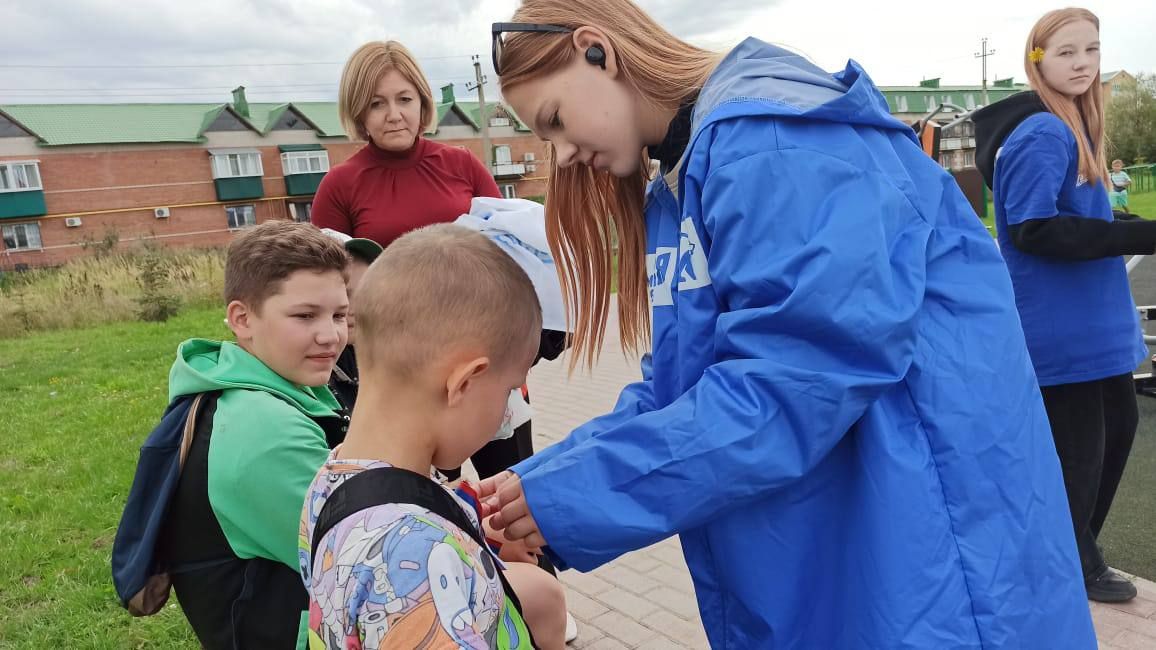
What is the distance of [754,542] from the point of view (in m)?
1.25

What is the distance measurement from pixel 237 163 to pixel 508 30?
4133 cm

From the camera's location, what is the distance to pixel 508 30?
1512 mm

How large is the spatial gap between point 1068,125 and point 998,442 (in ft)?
6.74

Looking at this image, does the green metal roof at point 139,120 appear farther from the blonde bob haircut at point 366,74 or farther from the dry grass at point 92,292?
the blonde bob haircut at point 366,74

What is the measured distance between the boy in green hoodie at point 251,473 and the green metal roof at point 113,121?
1564 inches

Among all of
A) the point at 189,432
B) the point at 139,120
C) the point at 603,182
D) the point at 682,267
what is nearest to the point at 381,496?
the point at 682,267

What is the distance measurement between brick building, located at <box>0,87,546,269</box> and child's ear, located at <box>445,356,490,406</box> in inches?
1327

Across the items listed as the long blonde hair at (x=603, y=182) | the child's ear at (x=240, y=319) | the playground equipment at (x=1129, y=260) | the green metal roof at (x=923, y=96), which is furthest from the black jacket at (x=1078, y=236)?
the green metal roof at (x=923, y=96)

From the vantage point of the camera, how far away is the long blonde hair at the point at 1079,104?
9.04ft

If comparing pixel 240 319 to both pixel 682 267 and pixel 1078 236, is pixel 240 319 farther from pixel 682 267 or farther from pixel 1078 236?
pixel 1078 236

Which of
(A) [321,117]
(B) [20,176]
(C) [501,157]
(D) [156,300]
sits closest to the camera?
(D) [156,300]

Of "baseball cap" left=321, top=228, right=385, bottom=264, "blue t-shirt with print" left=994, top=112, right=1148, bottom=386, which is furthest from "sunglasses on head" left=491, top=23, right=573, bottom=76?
"blue t-shirt with print" left=994, top=112, right=1148, bottom=386

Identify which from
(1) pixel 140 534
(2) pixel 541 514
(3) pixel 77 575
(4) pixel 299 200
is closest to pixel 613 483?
(2) pixel 541 514

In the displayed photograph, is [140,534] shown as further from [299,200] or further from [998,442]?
[299,200]
